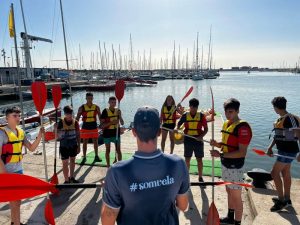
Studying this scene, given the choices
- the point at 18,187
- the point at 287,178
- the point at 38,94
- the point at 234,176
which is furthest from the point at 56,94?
the point at 287,178

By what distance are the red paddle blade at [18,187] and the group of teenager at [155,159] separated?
1006 mm

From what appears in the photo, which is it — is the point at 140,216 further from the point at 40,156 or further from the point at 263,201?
the point at 40,156

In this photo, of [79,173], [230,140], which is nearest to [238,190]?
[230,140]

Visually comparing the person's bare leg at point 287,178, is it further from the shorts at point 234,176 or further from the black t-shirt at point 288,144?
the shorts at point 234,176

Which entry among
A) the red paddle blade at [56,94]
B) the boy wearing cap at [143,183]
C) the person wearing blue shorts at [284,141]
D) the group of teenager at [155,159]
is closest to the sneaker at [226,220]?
the group of teenager at [155,159]

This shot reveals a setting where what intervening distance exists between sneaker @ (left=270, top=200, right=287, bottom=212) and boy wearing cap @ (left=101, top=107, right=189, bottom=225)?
3.23 metres

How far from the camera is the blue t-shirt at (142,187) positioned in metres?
1.68

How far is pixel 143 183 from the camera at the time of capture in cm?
169

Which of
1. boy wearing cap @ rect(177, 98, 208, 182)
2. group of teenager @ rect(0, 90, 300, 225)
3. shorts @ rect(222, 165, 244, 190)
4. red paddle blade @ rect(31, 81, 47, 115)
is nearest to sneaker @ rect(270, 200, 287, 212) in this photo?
group of teenager @ rect(0, 90, 300, 225)

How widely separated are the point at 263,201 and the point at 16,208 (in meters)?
4.09

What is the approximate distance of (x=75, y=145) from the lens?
5.49 meters

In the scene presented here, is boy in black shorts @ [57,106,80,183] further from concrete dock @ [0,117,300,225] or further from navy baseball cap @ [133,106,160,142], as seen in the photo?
navy baseball cap @ [133,106,160,142]

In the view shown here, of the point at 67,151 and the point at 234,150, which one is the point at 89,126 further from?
the point at 234,150

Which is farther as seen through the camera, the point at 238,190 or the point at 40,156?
the point at 40,156
